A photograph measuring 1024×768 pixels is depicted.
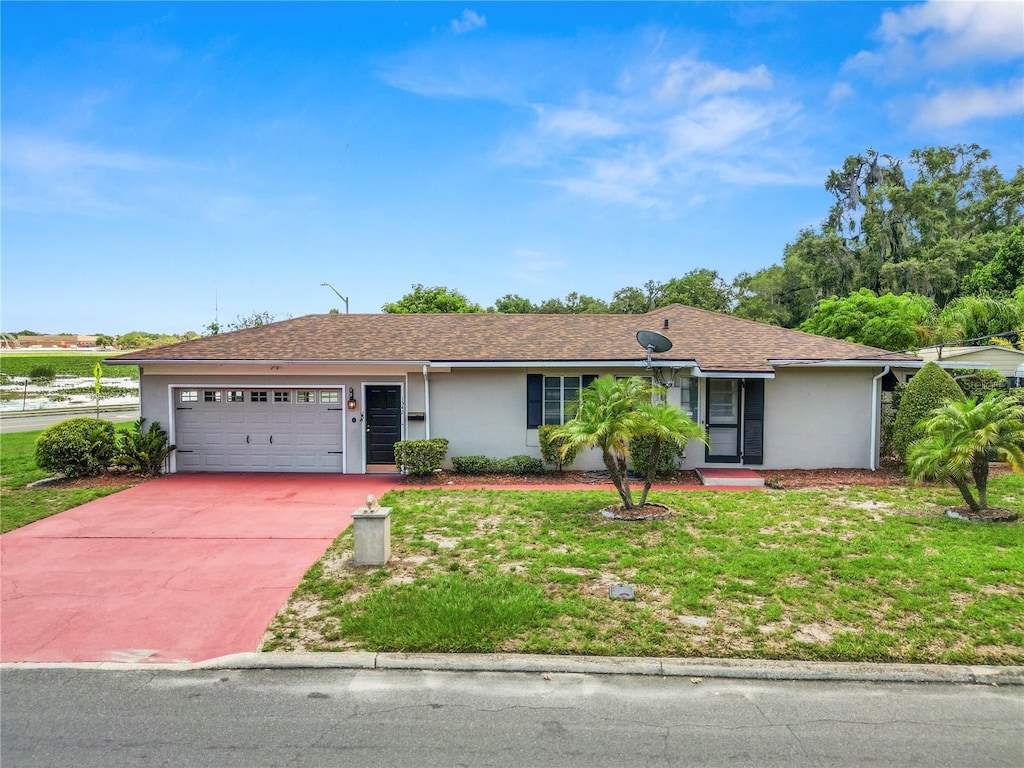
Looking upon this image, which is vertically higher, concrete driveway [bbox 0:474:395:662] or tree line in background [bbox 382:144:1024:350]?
tree line in background [bbox 382:144:1024:350]

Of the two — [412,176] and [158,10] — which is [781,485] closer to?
[158,10]

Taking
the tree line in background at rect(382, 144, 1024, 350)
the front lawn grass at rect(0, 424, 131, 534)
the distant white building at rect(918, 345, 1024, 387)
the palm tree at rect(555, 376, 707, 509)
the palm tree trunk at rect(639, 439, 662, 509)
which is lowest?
the front lawn grass at rect(0, 424, 131, 534)

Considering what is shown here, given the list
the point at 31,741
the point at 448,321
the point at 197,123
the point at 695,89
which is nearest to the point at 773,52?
the point at 695,89

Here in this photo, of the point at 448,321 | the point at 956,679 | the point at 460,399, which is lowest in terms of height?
the point at 956,679

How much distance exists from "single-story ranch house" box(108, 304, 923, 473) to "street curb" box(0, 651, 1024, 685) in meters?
8.47

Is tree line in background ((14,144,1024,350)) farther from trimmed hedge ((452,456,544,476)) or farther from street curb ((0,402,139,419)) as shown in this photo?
trimmed hedge ((452,456,544,476))

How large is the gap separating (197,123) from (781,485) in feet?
63.7

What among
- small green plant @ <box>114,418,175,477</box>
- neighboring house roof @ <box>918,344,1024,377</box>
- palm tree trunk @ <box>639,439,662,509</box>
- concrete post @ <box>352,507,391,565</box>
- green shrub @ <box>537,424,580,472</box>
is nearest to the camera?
concrete post @ <box>352,507,391,565</box>

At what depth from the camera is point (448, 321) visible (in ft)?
55.9

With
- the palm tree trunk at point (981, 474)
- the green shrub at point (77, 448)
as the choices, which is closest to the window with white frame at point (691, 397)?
the palm tree trunk at point (981, 474)

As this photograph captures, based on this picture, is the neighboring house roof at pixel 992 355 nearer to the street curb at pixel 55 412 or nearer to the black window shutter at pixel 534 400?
the black window shutter at pixel 534 400

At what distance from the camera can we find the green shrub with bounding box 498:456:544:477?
12977mm

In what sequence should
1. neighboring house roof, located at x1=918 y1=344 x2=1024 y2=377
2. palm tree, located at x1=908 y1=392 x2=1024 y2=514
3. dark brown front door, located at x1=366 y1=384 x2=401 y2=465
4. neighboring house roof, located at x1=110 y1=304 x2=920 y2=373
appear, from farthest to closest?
1. neighboring house roof, located at x1=918 y1=344 x2=1024 y2=377
2. dark brown front door, located at x1=366 y1=384 x2=401 y2=465
3. neighboring house roof, located at x1=110 y1=304 x2=920 y2=373
4. palm tree, located at x1=908 y1=392 x2=1024 y2=514

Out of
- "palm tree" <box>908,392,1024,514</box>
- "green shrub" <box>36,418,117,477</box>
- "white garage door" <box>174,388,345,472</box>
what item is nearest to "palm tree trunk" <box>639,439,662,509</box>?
"palm tree" <box>908,392,1024,514</box>
